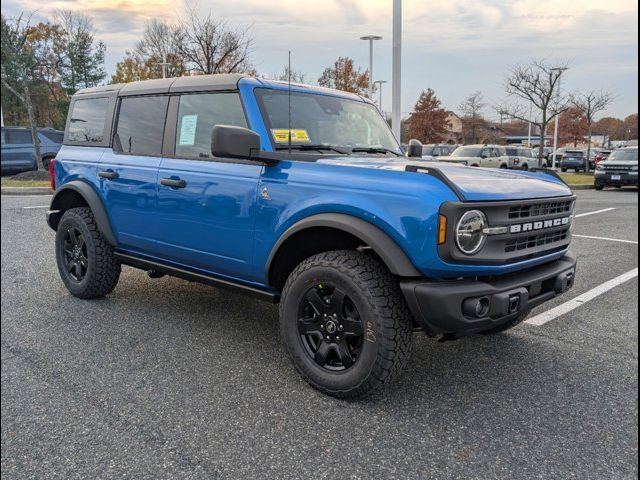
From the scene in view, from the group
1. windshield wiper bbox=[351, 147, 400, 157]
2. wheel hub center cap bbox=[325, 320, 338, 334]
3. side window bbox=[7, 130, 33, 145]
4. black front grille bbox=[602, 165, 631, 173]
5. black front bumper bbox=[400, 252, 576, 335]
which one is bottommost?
wheel hub center cap bbox=[325, 320, 338, 334]

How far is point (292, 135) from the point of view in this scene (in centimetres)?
369

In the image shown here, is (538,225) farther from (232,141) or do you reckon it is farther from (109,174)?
(109,174)

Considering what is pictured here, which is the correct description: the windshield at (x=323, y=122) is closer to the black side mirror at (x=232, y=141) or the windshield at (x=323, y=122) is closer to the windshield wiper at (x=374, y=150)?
the windshield wiper at (x=374, y=150)

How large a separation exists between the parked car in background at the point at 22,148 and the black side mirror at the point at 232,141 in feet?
55.1

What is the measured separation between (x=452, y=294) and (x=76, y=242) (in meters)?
3.56

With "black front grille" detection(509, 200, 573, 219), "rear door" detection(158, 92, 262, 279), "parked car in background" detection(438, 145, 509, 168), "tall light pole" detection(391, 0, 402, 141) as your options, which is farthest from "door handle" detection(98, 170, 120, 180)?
"parked car in background" detection(438, 145, 509, 168)

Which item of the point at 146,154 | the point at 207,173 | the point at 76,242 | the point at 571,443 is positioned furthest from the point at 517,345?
the point at 76,242

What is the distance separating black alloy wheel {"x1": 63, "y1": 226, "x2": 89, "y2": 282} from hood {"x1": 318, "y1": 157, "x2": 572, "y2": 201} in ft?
8.52

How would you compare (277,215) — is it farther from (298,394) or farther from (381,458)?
(381,458)

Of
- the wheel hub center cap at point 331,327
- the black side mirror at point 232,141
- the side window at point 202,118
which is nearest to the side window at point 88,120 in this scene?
the side window at point 202,118

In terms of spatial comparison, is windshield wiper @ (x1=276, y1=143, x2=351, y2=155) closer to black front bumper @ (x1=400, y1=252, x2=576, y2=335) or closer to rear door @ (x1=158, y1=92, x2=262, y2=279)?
rear door @ (x1=158, y1=92, x2=262, y2=279)

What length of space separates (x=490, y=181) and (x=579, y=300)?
263cm

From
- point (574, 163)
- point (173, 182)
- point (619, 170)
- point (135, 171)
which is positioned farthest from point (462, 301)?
point (574, 163)

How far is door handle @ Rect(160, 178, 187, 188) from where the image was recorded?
12.6ft
